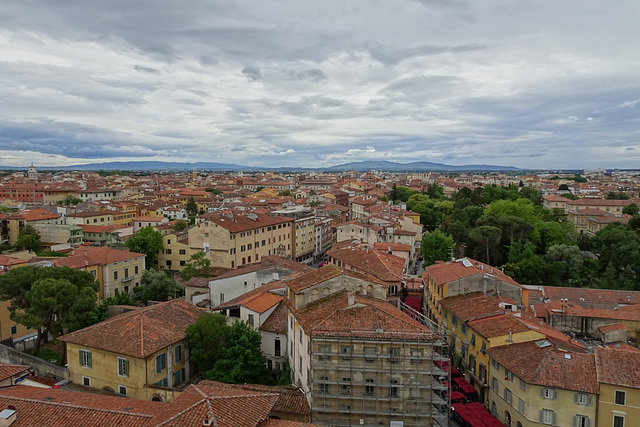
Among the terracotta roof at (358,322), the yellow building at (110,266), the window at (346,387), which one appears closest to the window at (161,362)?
the terracotta roof at (358,322)

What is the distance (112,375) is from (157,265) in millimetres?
33836

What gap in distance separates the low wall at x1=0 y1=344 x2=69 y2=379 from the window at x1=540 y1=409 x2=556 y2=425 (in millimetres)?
26390

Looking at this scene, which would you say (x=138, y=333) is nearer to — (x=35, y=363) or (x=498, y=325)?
(x=35, y=363)

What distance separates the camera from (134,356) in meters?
23.7

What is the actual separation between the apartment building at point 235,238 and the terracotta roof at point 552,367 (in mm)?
34542

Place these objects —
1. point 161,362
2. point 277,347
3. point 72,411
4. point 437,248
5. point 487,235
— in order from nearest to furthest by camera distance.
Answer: point 72,411 < point 161,362 < point 277,347 < point 437,248 < point 487,235

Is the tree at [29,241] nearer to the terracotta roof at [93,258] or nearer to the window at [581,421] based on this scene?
the terracotta roof at [93,258]

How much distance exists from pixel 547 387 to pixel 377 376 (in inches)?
363

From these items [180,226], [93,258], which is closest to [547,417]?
[93,258]

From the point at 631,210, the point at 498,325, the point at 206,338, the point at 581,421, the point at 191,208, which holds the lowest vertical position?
the point at 581,421

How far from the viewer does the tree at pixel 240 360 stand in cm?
2531

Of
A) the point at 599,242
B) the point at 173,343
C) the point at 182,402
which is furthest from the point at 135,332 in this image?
the point at 599,242

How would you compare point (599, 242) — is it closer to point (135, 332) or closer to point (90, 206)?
point (135, 332)

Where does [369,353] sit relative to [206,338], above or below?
above
